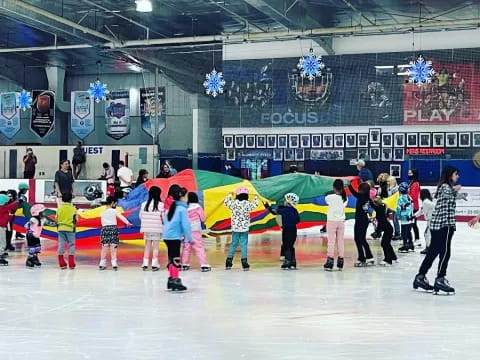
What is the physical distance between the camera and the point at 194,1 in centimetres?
1886

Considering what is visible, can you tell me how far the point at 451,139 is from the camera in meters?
20.7

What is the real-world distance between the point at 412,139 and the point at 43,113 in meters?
14.3

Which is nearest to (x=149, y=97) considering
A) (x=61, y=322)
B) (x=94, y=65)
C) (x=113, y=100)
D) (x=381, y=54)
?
(x=113, y=100)

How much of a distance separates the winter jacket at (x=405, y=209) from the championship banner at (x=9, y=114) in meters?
18.9

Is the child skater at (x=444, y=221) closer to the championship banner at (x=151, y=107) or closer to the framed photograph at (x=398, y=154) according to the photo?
the framed photograph at (x=398, y=154)

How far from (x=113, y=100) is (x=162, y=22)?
22.9ft

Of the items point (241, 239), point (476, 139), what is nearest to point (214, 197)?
point (241, 239)

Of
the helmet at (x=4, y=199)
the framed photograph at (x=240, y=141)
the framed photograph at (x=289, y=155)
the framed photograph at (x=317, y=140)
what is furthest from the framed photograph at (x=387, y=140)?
the helmet at (x=4, y=199)

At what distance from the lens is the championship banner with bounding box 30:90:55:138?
27.7m

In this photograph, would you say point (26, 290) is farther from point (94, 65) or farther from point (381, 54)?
point (94, 65)

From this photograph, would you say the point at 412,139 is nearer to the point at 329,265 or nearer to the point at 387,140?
the point at 387,140

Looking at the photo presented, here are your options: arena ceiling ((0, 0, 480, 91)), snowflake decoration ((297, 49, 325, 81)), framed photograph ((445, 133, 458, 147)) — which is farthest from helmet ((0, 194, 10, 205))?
framed photograph ((445, 133, 458, 147))

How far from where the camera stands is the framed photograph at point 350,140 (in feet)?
70.5

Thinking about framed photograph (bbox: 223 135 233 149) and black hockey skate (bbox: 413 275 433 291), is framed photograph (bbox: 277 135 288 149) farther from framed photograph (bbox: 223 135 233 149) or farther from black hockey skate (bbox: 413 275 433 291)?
black hockey skate (bbox: 413 275 433 291)
